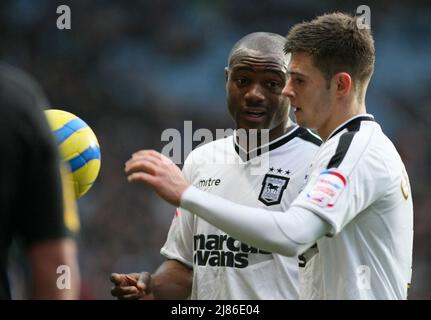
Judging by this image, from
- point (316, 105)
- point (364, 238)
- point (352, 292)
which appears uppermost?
point (316, 105)

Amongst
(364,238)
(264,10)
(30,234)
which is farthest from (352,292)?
(264,10)

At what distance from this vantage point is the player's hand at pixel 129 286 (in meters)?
4.11

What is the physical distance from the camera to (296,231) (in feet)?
10.8

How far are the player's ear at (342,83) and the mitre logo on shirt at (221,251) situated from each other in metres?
0.94

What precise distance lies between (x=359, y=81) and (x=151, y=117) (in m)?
7.99

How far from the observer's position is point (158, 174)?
3.27 metres

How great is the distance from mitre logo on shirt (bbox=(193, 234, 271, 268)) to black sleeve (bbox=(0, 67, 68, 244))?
2134 millimetres

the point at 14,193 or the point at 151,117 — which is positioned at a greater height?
the point at 151,117

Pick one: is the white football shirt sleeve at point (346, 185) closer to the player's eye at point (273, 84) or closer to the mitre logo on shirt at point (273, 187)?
the mitre logo on shirt at point (273, 187)

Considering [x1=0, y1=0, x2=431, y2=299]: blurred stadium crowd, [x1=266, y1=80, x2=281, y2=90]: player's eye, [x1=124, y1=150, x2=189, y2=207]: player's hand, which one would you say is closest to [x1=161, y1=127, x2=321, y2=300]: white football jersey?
[x1=266, y1=80, x2=281, y2=90]: player's eye

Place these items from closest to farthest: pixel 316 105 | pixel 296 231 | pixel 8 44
A: pixel 296 231 → pixel 316 105 → pixel 8 44

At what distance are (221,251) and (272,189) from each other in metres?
0.41

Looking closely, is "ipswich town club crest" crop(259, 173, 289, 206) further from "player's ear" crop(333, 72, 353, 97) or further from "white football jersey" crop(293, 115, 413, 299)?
"player's ear" crop(333, 72, 353, 97)

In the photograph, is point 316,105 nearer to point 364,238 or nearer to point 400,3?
point 364,238
